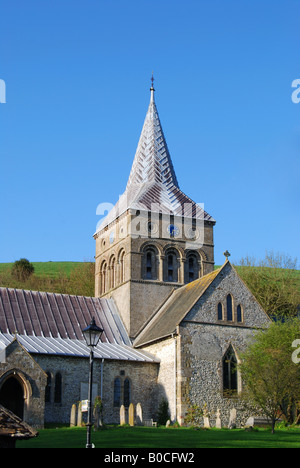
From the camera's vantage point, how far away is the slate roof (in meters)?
34.6

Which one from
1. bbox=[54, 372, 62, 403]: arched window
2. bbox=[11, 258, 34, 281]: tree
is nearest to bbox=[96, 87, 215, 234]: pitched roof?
bbox=[54, 372, 62, 403]: arched window

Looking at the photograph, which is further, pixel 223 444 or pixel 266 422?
pixel 266 422

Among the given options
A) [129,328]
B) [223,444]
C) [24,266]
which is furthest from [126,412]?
[24,266]

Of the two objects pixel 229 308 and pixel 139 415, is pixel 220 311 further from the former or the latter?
pixel 139 415

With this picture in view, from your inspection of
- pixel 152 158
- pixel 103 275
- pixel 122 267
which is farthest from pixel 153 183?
pixel 103 275

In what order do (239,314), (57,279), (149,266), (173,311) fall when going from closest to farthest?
1. (239,314)
2. (173,311)
3. (149,266)
4. (57,279)

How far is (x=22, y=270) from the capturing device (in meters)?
87.1

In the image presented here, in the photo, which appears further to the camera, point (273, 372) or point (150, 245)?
point (150, 245)

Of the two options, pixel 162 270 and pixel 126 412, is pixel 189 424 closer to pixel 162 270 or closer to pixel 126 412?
pixel 126 412

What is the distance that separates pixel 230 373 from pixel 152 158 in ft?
→ 63.0

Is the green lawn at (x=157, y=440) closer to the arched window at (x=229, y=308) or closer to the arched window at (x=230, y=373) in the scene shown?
the arched window at (x=230, y=373)

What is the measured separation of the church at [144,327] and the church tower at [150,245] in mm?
73

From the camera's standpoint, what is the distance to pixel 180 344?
109 feet
